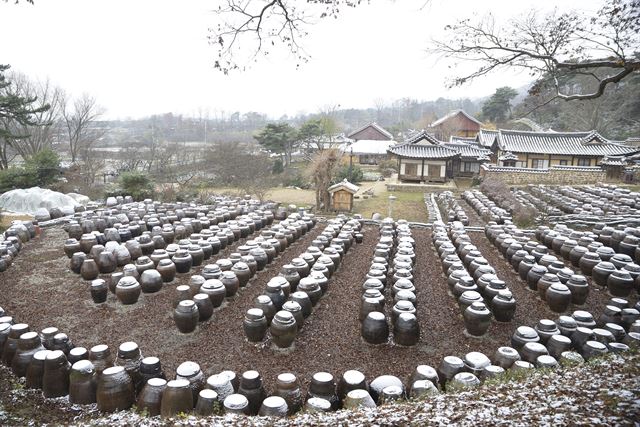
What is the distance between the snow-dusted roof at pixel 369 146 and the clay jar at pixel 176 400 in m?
38.1

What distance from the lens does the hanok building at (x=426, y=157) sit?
3058 centimetres

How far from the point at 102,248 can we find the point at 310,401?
8.49m

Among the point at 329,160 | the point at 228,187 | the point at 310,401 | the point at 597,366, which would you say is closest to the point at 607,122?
the point at 329,160

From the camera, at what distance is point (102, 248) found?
1116 centimetres

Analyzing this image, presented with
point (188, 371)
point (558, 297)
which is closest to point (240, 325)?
point (188, 371)

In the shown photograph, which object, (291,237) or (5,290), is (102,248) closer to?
(5,290)

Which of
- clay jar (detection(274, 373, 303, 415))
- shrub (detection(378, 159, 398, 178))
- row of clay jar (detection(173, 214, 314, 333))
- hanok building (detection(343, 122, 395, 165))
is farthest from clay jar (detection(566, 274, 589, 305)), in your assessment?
hanok building (detection(343, 122, 395, 165))

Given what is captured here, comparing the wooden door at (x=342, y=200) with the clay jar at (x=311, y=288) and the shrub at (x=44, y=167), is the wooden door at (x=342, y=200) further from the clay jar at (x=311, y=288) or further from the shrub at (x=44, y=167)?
the shrub at (x=44, y=167)

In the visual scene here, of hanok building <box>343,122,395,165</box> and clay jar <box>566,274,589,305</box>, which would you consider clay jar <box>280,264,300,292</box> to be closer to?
clay jar <box>566,274,589,305</box>

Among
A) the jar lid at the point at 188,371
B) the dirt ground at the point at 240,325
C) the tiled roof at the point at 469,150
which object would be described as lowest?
the dirt ground at the point at 240,325

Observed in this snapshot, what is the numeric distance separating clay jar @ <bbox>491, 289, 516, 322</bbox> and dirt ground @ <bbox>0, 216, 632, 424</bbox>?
159mm

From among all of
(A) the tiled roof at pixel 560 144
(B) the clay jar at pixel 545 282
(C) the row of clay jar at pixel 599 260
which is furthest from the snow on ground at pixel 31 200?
(A) the tiled roof at pixel 560 144

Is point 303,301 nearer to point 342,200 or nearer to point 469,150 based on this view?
point 342,200

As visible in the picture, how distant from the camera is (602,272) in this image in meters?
9.57
